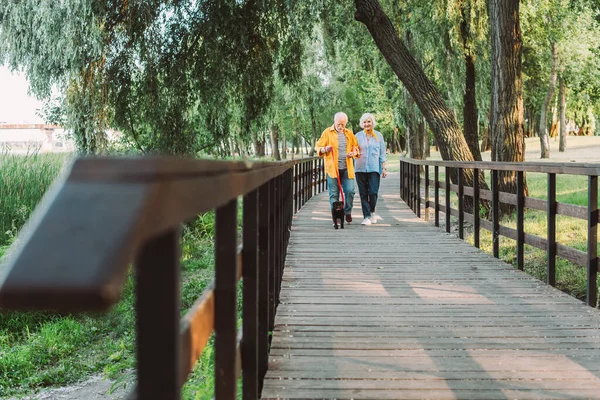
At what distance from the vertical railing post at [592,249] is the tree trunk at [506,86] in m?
5.81

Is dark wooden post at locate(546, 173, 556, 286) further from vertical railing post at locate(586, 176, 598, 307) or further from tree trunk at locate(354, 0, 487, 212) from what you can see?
tree trunk at locate(354, 0, 487, 212)

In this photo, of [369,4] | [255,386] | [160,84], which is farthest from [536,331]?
[369,4]

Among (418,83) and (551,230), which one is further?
(418,83)

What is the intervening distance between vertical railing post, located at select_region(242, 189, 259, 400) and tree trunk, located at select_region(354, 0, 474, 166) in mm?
10501

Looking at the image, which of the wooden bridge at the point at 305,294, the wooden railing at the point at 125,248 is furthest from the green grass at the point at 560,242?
the wooden railing at the point at 125,248

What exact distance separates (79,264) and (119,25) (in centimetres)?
1072

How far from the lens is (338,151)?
11.3 metres

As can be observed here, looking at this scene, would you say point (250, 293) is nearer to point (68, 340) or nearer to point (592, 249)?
point (592, 249)

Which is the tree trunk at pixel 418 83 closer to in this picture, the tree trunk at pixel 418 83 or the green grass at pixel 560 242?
the tree trunk at pixel 418 83

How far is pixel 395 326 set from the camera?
5.11m

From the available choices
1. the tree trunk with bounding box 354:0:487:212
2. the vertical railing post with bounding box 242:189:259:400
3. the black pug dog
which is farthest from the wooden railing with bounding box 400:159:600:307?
the vertical railing post with bounding box 242:189:259:400

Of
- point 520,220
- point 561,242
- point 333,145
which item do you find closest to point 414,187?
point 333,145

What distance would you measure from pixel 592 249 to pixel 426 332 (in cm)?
183

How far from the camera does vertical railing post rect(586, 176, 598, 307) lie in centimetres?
575
